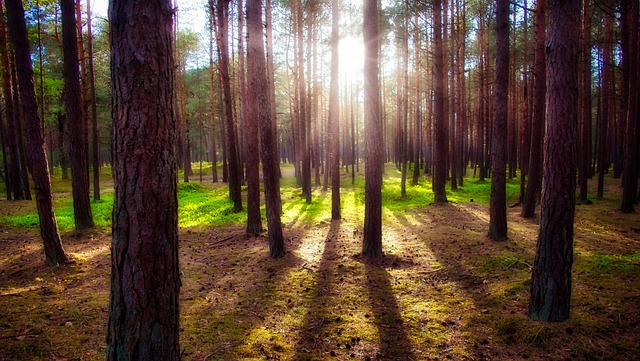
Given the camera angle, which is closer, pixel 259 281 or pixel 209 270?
pixel 259 281

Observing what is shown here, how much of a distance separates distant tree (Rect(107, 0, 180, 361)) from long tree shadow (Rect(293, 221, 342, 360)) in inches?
87.8

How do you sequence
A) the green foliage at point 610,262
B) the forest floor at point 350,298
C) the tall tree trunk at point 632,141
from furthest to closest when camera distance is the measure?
the tall tree trunk at point 632,141
the green foliage at point 610,262
the forest floor at point 350,298

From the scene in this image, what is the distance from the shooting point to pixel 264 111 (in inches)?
323

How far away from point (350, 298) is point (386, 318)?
0.93 m

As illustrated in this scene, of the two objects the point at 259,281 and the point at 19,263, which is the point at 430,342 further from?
the point at 19,263

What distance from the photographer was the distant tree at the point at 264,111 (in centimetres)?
800

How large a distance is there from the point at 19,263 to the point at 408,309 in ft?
28.6

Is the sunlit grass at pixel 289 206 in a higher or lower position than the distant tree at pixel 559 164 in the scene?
lower

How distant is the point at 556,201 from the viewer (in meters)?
4.57

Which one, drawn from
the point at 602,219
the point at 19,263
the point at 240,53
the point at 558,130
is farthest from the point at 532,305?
the point at 240,53

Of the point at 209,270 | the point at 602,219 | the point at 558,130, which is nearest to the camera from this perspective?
the point at 558,130

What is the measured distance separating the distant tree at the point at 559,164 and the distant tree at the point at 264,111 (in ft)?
17.9

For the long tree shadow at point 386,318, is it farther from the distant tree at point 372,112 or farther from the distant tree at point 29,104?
the distant tree at point 29,104

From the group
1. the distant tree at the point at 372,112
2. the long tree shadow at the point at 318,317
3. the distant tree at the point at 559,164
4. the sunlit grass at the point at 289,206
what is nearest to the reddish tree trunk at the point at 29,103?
the sunlit grass at the point at 289,206
